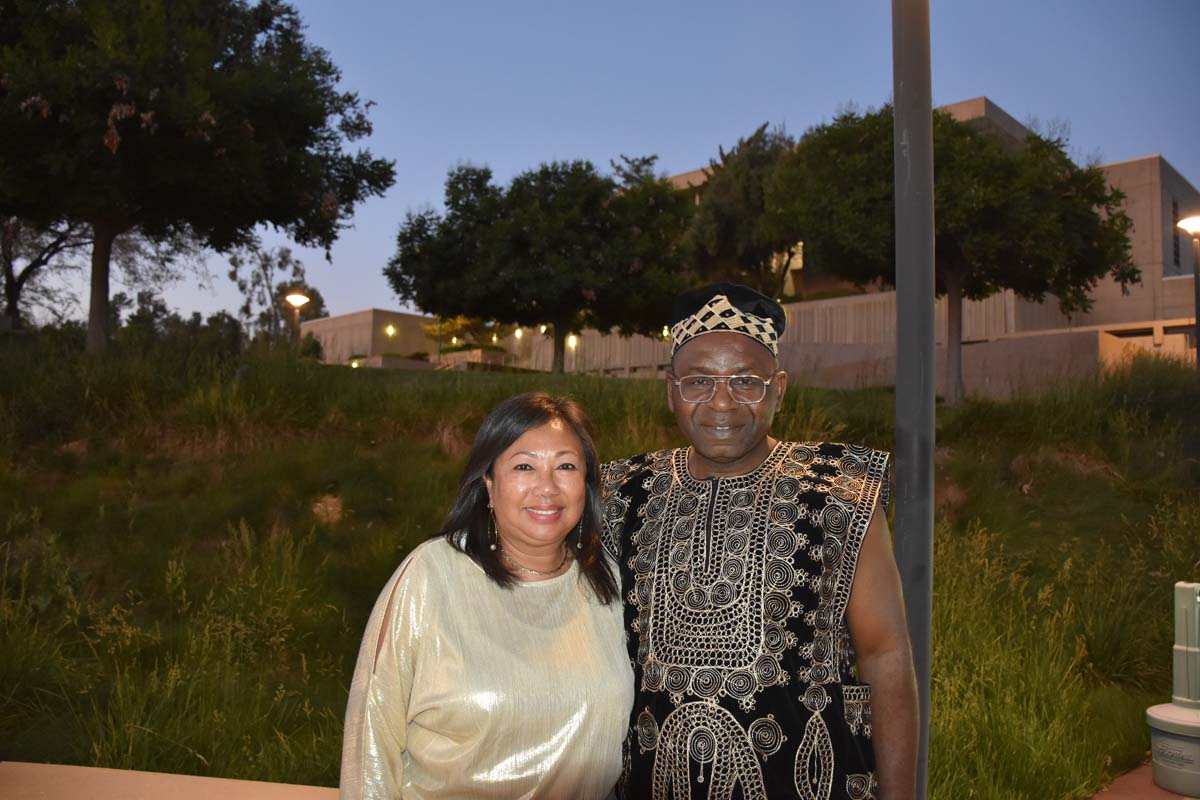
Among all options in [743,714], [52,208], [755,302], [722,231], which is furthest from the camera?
[722,231]

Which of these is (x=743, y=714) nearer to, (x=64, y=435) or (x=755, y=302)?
(x=755, y=302)

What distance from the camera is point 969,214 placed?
1761 centimetres

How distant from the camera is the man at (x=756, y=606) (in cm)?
246

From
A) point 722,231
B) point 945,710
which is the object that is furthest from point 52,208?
point 722,231

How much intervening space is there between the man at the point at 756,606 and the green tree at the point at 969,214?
1609 cm

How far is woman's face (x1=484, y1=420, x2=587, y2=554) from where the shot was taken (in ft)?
8.95

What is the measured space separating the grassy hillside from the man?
8.25ft

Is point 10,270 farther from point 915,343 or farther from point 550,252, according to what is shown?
point 915,343

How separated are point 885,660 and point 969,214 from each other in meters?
16.7

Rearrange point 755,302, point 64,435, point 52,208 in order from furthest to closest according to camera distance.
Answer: point 52,208 < point 64,435 < point 755,302

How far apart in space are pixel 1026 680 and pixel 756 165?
41.8 m

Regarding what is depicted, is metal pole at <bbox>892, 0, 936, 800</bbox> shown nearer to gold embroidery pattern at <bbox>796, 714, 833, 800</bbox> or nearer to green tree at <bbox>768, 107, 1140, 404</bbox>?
gold embroidery pattern at <bbox>796, 714, 833, 800</bbox>

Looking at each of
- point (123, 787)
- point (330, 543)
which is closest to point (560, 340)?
point (330, 543)

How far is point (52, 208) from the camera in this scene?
14891 millimetres
